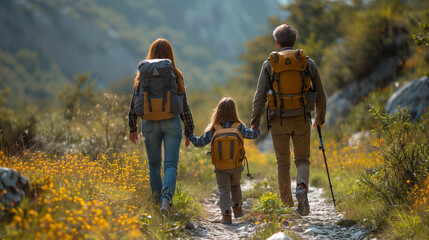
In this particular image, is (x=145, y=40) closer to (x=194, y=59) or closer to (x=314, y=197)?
(x=194, y=59)

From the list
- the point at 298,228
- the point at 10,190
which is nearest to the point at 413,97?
the point at 298,228

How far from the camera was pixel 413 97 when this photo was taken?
8.77m

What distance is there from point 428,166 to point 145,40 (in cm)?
17526

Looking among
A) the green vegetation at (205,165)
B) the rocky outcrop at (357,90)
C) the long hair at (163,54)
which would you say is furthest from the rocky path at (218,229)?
the rocky outcrop at (357,90)

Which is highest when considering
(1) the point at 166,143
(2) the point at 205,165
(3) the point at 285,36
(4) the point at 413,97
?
(4) the point at 413,97

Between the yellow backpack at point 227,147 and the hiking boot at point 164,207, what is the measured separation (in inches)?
32.0

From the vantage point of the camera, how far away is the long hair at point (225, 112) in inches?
196

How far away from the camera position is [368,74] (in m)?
12.5

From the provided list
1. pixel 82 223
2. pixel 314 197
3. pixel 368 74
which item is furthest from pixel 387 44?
pixel 82 223

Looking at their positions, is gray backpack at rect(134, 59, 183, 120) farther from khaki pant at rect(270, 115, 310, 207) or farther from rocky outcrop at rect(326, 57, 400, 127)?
rocky outcrop at rect(326, 57, 400, 127)

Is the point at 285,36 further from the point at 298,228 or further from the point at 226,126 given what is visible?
the point at 298,228

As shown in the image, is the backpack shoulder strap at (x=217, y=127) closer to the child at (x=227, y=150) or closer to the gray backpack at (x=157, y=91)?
the child at (x=227, y=150)

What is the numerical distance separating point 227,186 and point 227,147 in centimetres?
50

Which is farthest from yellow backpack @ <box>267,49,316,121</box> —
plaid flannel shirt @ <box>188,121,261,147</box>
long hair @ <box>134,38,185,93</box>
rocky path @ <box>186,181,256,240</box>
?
rocky path @ <box>186,181,256,240</box>
